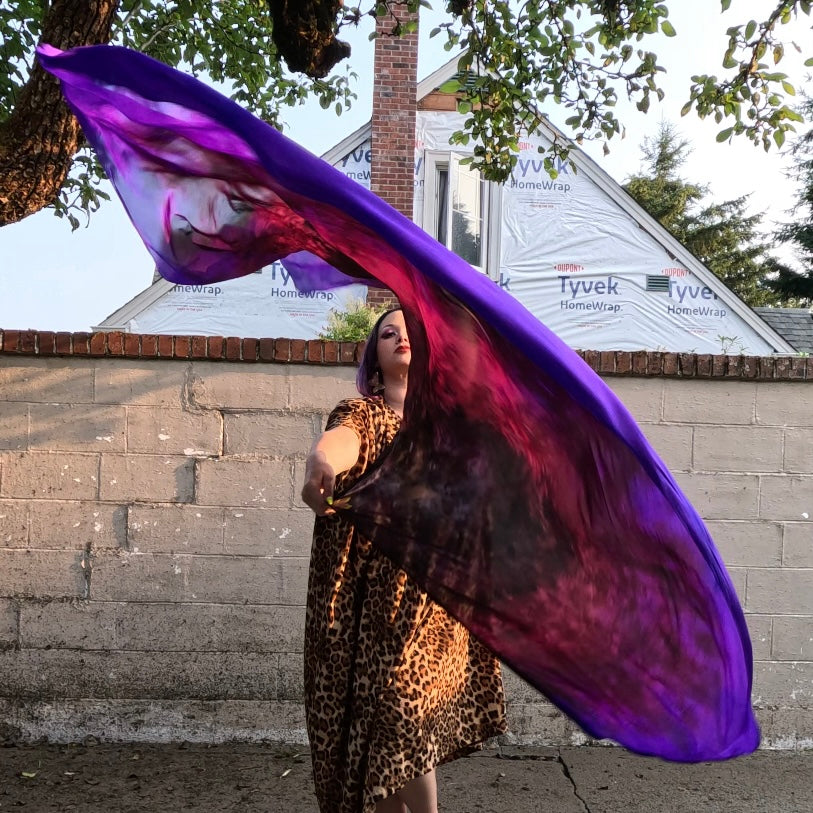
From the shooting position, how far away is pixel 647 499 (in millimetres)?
2186

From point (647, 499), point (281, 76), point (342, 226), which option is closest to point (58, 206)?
point (281, 76)

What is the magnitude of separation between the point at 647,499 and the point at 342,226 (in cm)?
102

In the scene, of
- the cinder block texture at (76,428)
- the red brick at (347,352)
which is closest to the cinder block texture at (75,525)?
the cinder block texture at (76,428)

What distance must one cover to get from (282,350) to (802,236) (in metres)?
33.5

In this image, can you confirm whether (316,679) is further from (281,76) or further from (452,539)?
(281,76)

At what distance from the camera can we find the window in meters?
13.4

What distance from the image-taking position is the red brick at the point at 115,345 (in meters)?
4.22

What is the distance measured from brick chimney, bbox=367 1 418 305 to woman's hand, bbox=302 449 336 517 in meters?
11.0

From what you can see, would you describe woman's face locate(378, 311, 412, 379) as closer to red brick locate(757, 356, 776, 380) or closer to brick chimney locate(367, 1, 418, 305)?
red brick locate(757, 356, 776, 380)

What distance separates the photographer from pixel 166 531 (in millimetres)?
4270

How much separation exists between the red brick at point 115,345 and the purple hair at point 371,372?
191 cm

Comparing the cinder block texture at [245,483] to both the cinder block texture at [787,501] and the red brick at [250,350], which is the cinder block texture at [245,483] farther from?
the cinder block texture at [787,501]

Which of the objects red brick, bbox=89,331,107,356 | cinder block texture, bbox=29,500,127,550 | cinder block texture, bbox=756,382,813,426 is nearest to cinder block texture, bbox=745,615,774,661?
cinder block texture, bbox=756,382,813,426

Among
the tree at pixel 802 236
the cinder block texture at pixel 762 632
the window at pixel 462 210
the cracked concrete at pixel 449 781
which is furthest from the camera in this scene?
the tree at pixel 802 236
